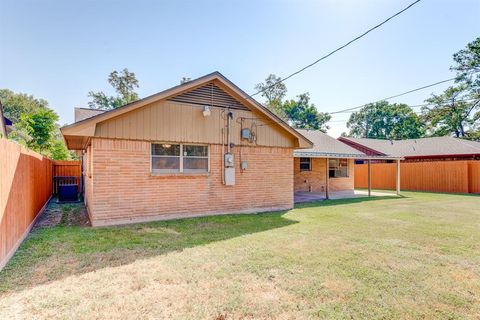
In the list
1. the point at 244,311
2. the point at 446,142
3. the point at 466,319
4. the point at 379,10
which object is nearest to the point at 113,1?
the point at 379,10

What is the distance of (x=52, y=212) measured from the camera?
10.0 metres

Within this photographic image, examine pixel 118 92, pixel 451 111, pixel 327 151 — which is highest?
pixel 118 92

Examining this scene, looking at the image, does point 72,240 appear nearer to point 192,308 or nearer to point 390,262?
point 192,308

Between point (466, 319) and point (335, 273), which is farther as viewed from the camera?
point (335, 273)

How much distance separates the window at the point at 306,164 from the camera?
55.5 ft

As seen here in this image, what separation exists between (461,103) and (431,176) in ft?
56.7

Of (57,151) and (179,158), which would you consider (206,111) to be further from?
(57,151)

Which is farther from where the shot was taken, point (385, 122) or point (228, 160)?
point (385, 122)

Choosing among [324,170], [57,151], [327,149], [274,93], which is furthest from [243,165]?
[274,93]

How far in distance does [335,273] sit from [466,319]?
1647 mm

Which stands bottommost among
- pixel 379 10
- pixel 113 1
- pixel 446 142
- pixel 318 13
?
pixel 446 142

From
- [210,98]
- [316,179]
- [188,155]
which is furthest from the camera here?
[316,179]

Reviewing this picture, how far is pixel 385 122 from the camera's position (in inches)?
2013

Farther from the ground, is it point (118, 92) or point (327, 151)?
point (118, 92)
